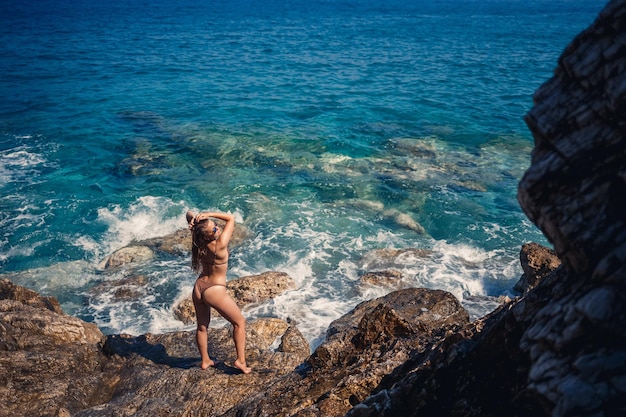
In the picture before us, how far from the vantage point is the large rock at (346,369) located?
511 centimetres

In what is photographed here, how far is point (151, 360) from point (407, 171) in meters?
14.4

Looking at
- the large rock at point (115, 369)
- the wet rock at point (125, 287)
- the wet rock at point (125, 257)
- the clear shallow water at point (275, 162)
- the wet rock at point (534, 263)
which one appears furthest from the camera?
the wet rock at point (125, 257)

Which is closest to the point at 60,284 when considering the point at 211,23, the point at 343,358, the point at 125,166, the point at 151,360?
the point at 151,360

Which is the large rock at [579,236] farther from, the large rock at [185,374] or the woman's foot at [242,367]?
the woman's foot at [242,367]

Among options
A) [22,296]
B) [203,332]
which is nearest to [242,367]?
[203,332]

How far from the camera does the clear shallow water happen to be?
1396cm

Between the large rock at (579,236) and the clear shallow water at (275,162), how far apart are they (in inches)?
312

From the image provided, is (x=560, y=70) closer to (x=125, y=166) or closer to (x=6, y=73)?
(x=125, y=166)

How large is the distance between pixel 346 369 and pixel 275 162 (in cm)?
→ 1633

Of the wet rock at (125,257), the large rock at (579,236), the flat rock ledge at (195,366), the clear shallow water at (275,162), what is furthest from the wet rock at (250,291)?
the large rock at (579,236)

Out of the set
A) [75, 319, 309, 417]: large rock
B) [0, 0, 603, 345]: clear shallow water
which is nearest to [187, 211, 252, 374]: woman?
[75, 319, 309, 417]: large rock

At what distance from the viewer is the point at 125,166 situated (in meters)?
21.2

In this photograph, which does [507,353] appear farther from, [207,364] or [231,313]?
[207,364]

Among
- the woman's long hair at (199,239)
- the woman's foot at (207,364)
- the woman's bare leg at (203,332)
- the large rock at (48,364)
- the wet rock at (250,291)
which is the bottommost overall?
the wet rock at (250,291)
